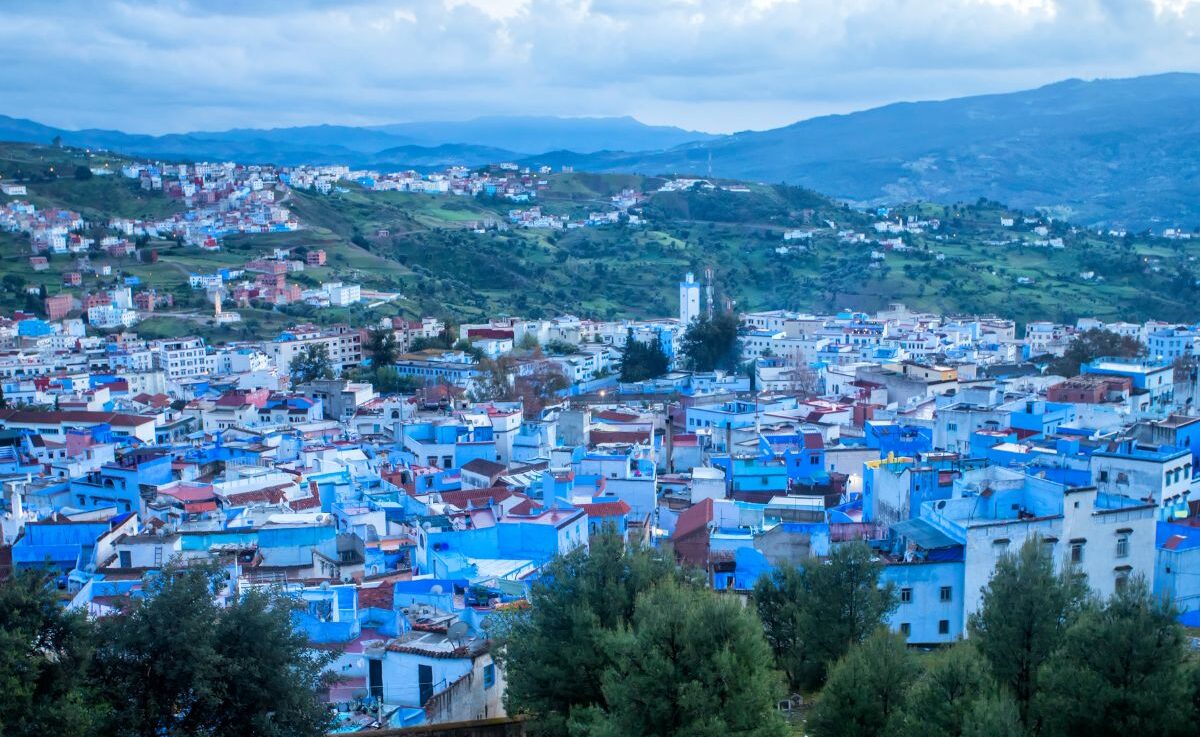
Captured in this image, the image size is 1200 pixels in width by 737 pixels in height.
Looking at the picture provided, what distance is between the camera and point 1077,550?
12836 millimetres

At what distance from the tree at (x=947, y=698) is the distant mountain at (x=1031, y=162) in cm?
11346

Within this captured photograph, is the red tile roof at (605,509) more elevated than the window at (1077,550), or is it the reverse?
the window at (1077,550)

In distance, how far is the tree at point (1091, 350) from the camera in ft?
98.5

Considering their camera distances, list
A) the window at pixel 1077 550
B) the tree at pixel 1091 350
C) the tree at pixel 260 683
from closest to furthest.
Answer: the tree at pixel 260 683 < the window at pixel 1077 550 < the tree at pixel 1091 350

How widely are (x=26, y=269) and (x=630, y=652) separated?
53341 millimetres

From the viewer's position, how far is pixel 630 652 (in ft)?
27.2

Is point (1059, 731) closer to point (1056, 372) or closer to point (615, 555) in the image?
point (615, 555)

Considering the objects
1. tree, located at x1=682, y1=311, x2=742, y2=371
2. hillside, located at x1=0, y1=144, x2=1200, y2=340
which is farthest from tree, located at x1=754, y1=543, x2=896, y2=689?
hillside, located at x1=0, y1=144, x2=1200, y2=340

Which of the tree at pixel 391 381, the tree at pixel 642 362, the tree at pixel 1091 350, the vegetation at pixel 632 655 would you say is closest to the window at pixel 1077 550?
the vegetation at pixel 632 655

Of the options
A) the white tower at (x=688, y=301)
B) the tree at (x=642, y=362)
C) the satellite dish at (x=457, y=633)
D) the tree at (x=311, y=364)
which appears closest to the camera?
the satellite dish at (x=457, y=633)

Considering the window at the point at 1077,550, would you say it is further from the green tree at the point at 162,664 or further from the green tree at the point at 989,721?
the green tree at the point at 162,664

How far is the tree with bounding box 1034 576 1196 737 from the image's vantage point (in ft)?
25.2

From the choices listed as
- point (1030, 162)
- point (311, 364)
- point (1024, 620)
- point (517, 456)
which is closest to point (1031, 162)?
point (1030, 162)

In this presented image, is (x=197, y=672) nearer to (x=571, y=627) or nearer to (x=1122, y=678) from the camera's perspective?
(x=571, y=627)
